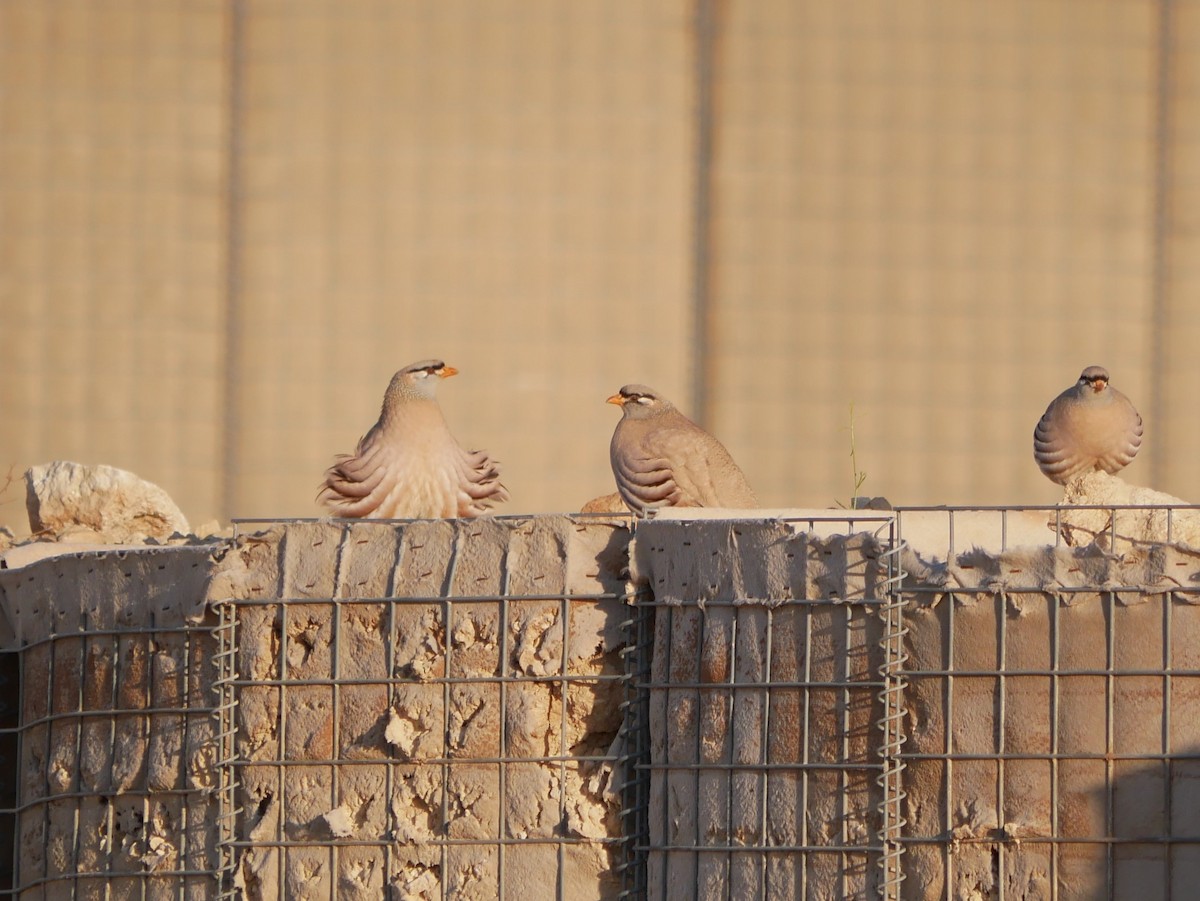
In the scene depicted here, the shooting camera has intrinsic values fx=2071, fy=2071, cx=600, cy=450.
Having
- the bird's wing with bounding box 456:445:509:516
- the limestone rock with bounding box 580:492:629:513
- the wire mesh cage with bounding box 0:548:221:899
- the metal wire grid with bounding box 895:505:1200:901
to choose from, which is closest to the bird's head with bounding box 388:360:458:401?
the bird's wing with bounding box 456:445:509:516

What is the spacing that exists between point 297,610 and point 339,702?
39 centimetres

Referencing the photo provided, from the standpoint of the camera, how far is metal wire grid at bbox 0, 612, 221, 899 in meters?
7.74

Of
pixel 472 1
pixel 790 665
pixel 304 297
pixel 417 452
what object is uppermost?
pixel 472 1

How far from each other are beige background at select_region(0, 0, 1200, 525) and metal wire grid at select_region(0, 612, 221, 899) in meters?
4.98

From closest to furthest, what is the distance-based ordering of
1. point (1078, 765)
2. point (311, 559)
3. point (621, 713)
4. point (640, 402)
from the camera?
point (1078, 765)
point (621, 713)
point (311, 559)
point (640, 402)

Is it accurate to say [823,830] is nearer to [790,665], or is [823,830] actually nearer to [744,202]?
[790,665]

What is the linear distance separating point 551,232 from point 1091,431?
419 centimetres

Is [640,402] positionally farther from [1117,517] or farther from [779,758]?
[779,758]

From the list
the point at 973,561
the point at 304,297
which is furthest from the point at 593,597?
the point at 304,297

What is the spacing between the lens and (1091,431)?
419 inches

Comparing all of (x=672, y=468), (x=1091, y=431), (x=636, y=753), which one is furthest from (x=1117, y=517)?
(x=636, y=753)

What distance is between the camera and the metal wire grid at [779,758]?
22.7 feet

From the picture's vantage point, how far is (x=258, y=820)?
A: 759 cm

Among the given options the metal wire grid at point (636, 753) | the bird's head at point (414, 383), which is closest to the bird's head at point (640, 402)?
the bird's head at point (414, 383)
